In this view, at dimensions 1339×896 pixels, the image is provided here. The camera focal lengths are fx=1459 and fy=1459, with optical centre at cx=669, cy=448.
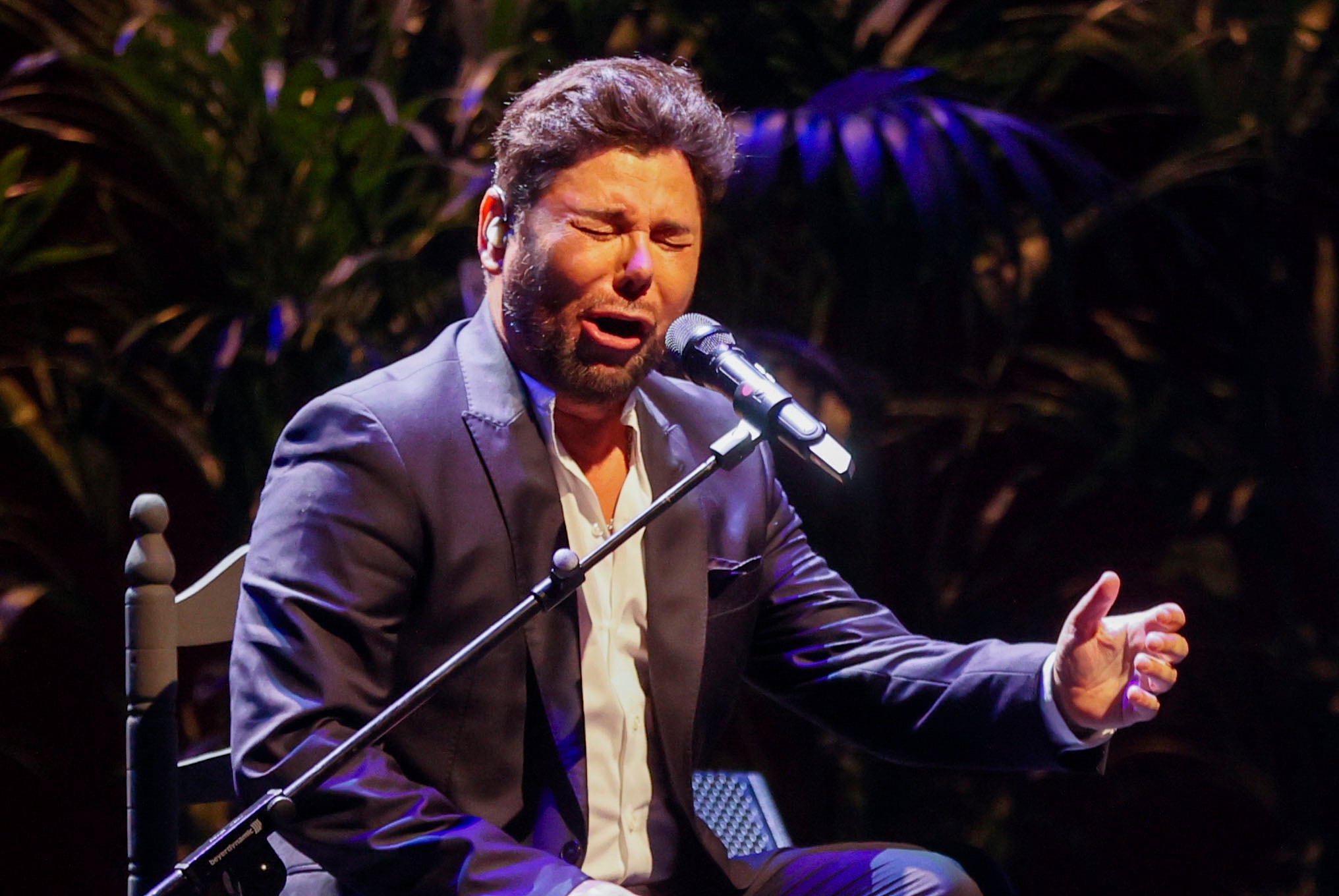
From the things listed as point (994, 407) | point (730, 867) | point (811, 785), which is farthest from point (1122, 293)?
point (730, 867)

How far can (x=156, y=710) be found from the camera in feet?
5.91

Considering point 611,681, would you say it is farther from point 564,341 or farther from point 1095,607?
point 1095,607

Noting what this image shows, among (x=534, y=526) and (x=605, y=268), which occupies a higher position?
(x=605, y=268)

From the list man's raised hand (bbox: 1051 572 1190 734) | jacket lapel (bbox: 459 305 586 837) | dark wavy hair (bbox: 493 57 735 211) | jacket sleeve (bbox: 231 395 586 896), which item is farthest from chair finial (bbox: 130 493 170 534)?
man's raised hand (bbox: 1051 572 1190 734)

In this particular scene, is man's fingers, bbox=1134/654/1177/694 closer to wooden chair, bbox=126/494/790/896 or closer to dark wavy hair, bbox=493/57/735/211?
wooden chair, bbox=126/494/790/896

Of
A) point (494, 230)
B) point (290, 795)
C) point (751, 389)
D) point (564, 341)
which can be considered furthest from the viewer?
point (494, 230)

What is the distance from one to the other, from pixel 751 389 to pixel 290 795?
55 cm

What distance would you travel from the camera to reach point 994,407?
3221 mm

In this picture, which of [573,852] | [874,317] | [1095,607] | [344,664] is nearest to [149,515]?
[344,664]

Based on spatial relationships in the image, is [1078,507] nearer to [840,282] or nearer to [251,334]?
[840,282]

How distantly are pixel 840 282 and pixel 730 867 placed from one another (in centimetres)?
124

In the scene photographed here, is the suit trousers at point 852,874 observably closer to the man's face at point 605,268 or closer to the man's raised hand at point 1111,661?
the man's raised hand at point 1111,661

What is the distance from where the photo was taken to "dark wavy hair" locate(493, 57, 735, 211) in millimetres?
1673

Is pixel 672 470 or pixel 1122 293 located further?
pixel 1122 293
